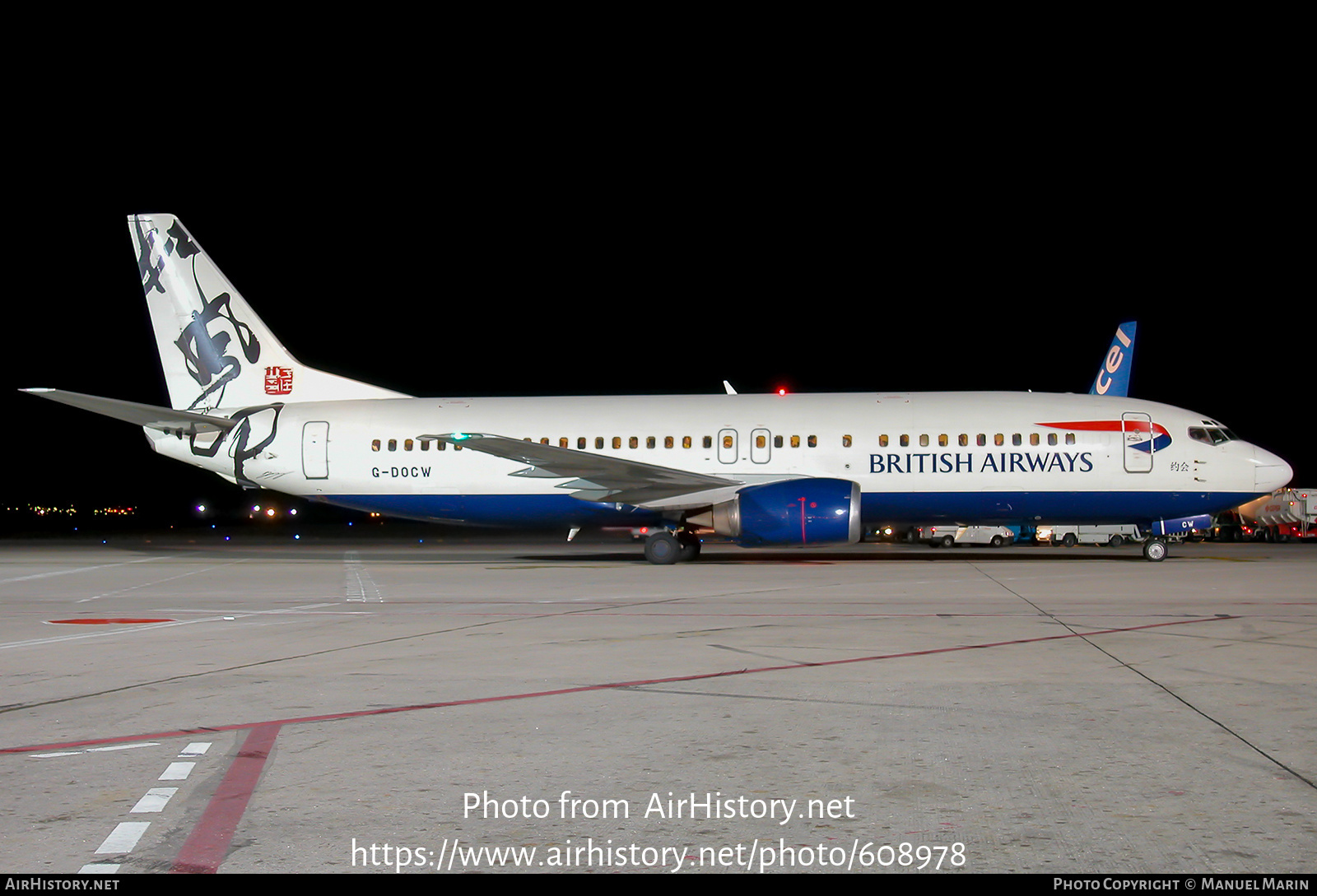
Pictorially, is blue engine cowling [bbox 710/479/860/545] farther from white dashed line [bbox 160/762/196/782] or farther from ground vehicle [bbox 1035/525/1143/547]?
white dashed line [bbox 160/762/196/782]

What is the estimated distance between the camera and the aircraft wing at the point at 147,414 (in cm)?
2308

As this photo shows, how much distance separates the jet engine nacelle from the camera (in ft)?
73.8

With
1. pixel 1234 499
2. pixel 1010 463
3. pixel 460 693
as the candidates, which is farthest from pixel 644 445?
pixel 460 693

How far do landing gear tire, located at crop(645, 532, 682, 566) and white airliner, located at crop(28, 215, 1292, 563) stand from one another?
0.20ft

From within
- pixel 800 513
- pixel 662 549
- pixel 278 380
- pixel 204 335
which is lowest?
pixel 662 549

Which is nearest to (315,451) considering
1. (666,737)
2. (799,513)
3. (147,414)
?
(147,414)

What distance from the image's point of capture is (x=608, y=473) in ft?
79.3

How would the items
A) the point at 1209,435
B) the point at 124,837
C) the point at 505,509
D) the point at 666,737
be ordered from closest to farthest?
the point at 124,837, the point at 666,737, the point at 1209,435, the point at 505,509

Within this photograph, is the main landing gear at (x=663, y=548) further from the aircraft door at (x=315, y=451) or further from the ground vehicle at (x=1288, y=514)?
the ground vehicle at (x=1288, y=514)

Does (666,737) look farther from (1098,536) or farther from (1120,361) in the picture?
(1120,361)

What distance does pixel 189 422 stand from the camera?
26219 mm

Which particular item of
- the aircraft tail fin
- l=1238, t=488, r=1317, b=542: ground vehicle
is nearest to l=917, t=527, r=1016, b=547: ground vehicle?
l=1238, t=488, r=1317, b=542: ground vehicle

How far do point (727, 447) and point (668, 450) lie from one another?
1.41m
